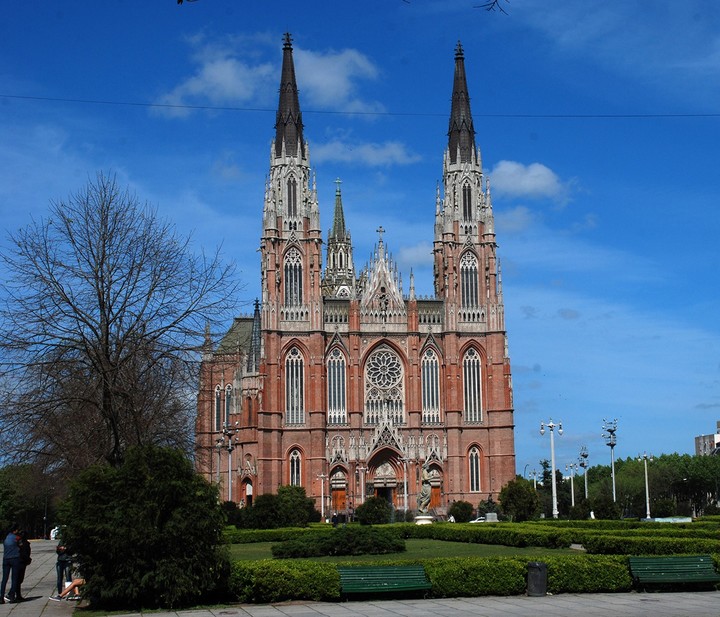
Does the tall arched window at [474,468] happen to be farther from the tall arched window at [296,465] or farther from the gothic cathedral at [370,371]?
the tall arched window at [296,465]

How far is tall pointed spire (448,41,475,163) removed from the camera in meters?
84.0

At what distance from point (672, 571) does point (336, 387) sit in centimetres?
5646

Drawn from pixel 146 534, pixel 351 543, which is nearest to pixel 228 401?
pixel 351 543

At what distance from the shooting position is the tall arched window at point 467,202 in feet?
270

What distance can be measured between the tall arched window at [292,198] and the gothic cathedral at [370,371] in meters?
0.08

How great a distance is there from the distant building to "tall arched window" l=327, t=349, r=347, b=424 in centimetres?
8980

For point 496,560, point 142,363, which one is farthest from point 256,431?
point 496,560

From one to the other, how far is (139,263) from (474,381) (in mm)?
52658

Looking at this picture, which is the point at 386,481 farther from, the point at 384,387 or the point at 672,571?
the point at 672,571

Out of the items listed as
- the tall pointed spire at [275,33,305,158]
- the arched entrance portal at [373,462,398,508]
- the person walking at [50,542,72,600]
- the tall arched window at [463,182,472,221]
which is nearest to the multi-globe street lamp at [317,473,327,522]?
the arched entrance portal at [373,462,398,508]

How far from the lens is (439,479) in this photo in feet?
256

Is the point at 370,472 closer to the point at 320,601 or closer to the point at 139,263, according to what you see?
the point at 139,263

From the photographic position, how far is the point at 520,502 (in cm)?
6106

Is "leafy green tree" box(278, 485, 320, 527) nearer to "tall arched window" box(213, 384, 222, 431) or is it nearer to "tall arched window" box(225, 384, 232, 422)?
"tall arched window" box(225, 384, 232, 422)
